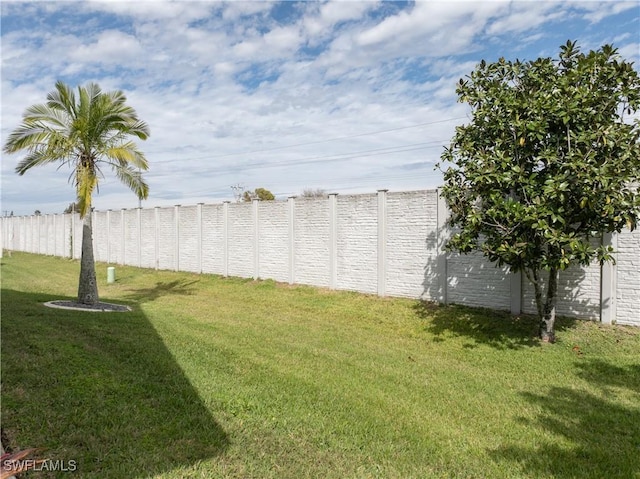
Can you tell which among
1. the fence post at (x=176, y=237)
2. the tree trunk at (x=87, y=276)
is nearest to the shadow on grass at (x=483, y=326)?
the tree trunk at (x=87, y=276)

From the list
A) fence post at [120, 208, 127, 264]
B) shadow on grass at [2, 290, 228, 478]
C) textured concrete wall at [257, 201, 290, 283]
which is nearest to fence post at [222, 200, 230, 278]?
textured concrete wall at [257, 201, 290, 283]

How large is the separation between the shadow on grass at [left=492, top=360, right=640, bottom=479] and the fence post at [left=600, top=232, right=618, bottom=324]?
2.37 metres

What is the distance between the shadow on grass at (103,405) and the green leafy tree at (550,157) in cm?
514

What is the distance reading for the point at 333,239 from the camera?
13141 mm

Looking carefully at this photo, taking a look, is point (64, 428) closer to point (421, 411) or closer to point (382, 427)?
point (382, 427)

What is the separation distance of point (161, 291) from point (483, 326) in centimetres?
1047

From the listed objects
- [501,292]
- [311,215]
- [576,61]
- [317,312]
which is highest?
[576,61]

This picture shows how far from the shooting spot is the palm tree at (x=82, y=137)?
1017 cm

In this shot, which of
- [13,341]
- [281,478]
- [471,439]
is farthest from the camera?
[13,341]

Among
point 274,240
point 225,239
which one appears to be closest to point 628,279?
point 274,240

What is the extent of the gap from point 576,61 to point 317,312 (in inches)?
295

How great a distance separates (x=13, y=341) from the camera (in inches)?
231

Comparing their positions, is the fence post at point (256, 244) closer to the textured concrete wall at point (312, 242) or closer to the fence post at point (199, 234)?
the textured concrete wall at point (312, 242)

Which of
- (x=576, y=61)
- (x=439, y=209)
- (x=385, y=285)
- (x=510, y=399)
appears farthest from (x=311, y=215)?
(x=510, y=399)
